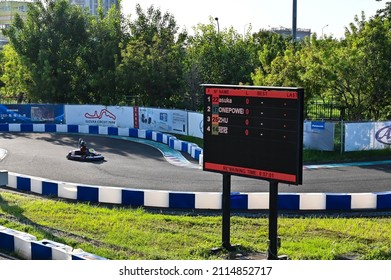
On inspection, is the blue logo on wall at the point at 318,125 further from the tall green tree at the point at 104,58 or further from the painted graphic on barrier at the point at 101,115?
the tall green tree at the point at 104,58

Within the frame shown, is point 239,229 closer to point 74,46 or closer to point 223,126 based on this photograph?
point 223,126

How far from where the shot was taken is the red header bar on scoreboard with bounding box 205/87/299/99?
12.7 m

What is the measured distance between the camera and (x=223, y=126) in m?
14.0

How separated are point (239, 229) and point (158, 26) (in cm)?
3495

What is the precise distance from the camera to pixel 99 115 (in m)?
42.0

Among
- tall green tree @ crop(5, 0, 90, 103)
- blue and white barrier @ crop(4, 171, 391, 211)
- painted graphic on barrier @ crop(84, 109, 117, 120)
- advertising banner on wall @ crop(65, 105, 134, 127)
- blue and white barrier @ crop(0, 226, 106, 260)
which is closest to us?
blue and white barrier @ crop(0, 226, 106, 260)

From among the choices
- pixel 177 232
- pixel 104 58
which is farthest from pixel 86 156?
pixel 104 58

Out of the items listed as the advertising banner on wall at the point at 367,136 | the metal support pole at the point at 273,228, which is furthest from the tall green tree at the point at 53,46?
the metal support pole at the point at 273,228

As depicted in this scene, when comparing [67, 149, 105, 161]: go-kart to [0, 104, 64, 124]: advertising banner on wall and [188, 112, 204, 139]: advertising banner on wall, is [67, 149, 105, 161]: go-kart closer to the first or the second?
[188, 112, 204, 139]: advertising banner on wall

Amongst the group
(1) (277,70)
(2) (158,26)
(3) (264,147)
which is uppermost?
(2) (158,26)

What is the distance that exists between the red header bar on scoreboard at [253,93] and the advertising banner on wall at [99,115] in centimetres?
2649

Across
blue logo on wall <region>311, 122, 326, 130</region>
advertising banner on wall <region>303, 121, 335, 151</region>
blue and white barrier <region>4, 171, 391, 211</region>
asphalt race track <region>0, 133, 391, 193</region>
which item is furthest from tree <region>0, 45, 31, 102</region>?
blue and white barrier <region>4, 171, 391, 211</region>

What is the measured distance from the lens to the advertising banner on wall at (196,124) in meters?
34.2

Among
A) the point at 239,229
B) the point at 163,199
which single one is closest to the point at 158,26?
the point at 163,199
